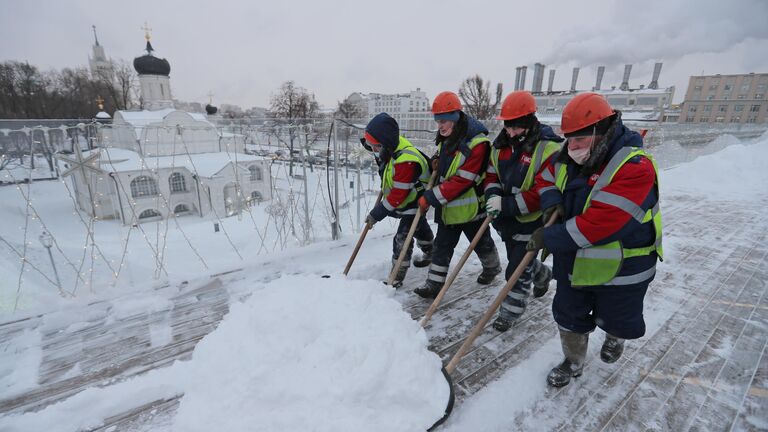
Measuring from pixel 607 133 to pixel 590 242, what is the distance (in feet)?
1.91

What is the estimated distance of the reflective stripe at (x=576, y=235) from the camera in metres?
1.81

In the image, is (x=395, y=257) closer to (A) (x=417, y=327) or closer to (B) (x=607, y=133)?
(A) (x=417, y=327)

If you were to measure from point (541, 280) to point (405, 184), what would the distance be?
1.51 m

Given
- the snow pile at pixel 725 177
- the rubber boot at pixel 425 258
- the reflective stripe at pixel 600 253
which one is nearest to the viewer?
the reflective stripe at pixel 600 253

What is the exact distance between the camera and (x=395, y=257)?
11.4 feet

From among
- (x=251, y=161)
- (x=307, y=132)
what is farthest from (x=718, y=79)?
(x=307, y=132)

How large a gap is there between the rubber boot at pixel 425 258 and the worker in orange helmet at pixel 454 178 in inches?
21.7

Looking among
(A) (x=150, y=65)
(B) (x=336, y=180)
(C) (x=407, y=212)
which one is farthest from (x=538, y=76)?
(C) (x=407, y=212)

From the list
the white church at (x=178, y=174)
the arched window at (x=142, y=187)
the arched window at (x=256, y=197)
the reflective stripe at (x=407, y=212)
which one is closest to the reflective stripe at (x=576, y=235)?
the reflective stripe at (x=407, y=212)

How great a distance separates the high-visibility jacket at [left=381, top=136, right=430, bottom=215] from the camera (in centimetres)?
290

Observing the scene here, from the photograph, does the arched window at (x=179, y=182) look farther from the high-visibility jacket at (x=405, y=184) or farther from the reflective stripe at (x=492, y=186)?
the reflective stripe at (x=492, y=186)

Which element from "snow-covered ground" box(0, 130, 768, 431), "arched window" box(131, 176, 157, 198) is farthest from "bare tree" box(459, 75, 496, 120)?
"snow-covered ground" box(0, 130, 768, 431)

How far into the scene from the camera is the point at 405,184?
9.52 feet

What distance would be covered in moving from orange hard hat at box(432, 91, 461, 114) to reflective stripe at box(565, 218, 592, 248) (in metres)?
1.30
